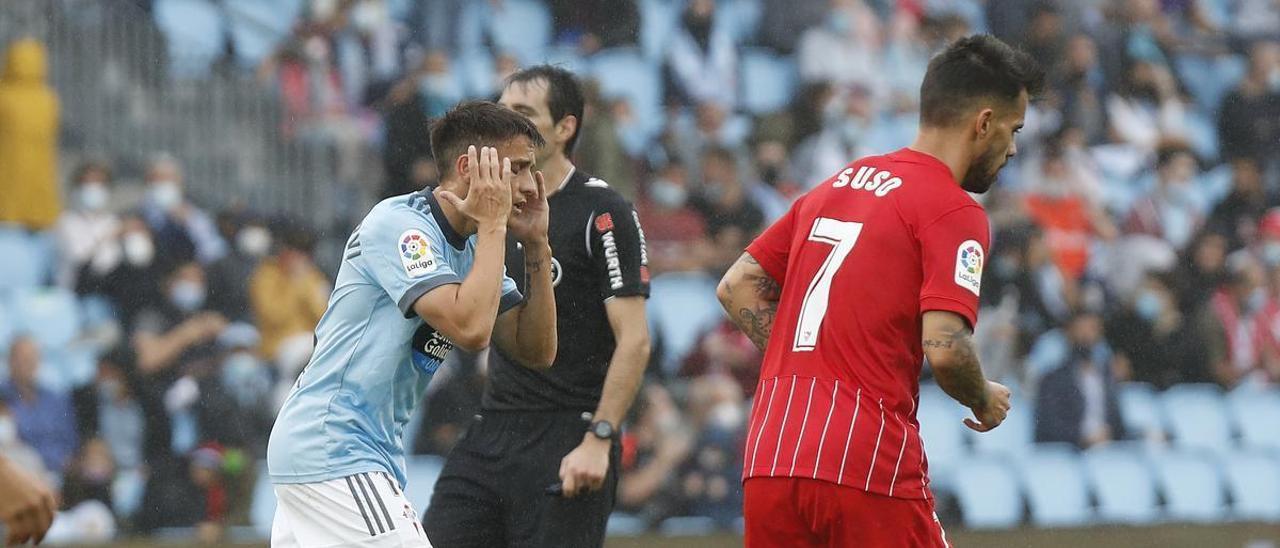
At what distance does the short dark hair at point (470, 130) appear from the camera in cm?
496

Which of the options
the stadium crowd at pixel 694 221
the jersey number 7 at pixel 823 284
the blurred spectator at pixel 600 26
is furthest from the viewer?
the blurred spectator at pixel 600 26

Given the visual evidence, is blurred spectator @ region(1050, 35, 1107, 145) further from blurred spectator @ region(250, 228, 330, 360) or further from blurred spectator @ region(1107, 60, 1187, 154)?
blurred spectator @ region(250, 228, 330, 360)

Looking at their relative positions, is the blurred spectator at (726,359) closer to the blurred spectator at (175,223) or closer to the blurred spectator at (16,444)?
the blurred spectator at (175,223)

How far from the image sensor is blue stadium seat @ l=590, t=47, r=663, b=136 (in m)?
14.0

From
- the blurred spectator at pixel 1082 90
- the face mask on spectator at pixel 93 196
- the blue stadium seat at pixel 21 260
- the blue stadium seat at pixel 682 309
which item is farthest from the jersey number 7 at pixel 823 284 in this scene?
the blurred spectator at pixel 1082 90

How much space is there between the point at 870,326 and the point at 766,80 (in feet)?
32.5

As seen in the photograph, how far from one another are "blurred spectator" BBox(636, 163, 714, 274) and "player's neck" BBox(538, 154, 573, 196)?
659 cm

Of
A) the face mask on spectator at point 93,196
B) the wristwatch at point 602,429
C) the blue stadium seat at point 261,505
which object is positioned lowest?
the blue stadium seat at point 261,505

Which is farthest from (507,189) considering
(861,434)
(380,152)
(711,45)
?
(711,45)

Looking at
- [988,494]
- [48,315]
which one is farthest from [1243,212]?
[48,315]

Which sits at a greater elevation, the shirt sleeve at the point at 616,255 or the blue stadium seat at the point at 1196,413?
the shirt sleeve at the point at 616,255

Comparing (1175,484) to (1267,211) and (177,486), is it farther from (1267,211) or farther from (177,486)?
(177,486)

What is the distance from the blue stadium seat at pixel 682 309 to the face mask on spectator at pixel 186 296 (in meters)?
3.25

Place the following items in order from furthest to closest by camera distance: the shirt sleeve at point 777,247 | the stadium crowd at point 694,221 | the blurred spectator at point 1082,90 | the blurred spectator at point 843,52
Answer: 1. the blurred spectator at point 1082,90
2. the blurred spectator at point 843,52
3. the stadium crowd at point 694,221
4. the shirt sleeve at point 777,247
